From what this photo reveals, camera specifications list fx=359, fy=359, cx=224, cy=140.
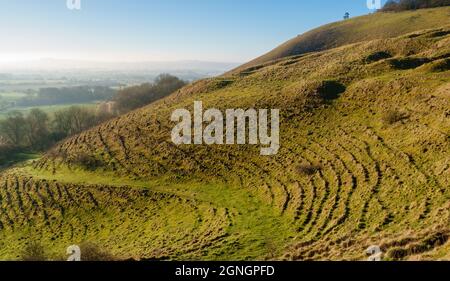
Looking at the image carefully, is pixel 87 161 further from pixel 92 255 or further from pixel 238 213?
pixel 92 255

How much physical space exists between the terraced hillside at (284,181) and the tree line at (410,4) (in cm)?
6411

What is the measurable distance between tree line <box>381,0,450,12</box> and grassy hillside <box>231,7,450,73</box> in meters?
7.48

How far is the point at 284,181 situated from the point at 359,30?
94.0 m

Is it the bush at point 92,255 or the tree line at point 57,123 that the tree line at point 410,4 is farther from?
the bush at point 92,255

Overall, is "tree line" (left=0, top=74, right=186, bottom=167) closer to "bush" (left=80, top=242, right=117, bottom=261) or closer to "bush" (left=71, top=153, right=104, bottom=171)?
"bush" (left=71, top=153, right=104, bottom=171)

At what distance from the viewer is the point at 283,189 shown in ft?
103

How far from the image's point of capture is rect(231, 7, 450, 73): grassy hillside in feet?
311

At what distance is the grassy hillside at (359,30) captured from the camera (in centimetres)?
9472

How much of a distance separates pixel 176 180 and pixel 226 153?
257 inches

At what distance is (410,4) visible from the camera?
11956 centimetres

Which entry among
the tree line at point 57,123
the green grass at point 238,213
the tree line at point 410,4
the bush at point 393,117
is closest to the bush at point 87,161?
the green grass at point 238,213

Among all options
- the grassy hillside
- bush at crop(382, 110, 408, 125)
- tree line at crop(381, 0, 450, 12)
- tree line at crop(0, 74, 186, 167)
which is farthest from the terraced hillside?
tree line at crop(381, 0, 450, 12)
